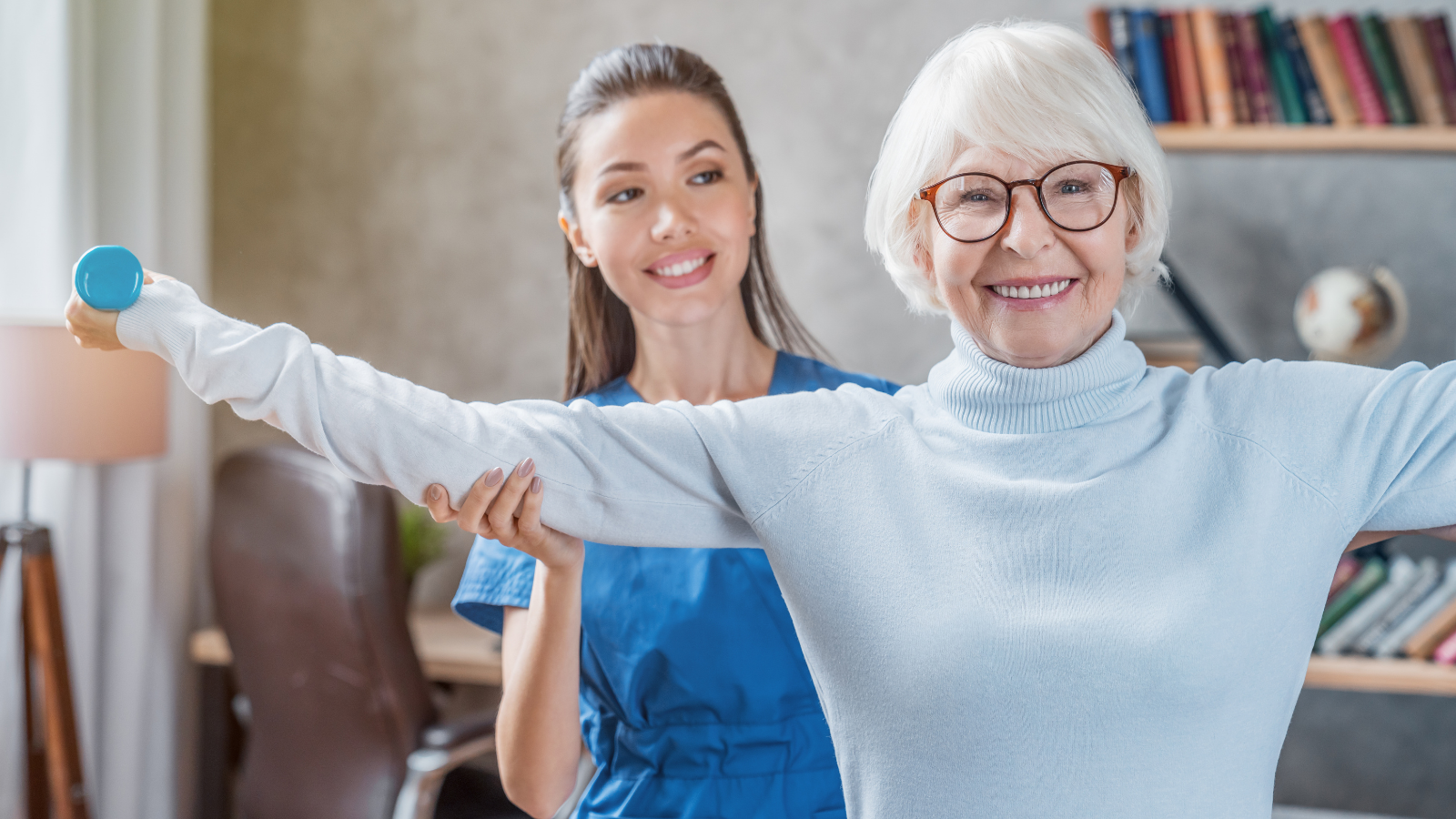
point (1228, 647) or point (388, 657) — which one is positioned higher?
point (1228, 647)

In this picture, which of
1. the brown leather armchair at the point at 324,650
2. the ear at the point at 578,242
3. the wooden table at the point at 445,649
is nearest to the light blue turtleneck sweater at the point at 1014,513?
the ear at the point at 578,242

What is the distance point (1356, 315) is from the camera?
215cm

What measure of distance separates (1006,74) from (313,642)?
1.65 meters

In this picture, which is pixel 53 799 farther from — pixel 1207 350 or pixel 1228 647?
pixel 1207 350

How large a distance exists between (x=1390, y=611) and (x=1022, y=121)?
1749 mm

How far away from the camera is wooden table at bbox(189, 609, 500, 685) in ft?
7.48

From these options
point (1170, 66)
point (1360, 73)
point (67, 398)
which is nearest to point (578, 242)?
point (67, 398)

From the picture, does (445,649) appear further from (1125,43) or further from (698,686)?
(1125,43)

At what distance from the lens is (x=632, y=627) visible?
117cm

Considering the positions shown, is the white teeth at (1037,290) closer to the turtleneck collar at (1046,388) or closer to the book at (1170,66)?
the turtleneck collar at (1046,388)

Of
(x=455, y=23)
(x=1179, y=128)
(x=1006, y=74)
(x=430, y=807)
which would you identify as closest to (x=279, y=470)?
(x=430, y=807)

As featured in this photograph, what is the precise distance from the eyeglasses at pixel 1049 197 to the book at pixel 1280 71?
1545mm

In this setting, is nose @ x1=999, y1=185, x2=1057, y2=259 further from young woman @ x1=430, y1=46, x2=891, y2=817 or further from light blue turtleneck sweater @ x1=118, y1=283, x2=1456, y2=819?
young woman @ x1=430, y1=46, x2=891, y2=817

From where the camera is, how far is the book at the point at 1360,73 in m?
2.09
